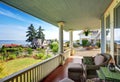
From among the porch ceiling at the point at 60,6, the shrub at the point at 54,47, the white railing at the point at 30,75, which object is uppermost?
the porch ceiling at the point at 60,6

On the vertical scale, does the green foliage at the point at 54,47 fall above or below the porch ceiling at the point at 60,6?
below

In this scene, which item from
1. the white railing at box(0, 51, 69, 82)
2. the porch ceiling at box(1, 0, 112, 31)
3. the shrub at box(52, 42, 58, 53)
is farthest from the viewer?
the shrub at box(52, 42, 58, 53)

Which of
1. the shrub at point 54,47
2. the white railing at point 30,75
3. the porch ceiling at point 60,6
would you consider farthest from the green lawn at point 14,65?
the shrub at point 54,47

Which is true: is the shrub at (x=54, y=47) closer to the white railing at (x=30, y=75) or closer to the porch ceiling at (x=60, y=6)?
the white railing at (x=30, y=75)

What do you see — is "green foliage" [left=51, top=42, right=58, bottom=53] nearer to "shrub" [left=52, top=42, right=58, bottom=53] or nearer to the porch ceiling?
"shrub" [left=52, top=42, right=58, bottom=53]

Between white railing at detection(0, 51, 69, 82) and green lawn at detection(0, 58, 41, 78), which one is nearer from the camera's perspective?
white railing at detection(0, 51, 69, 82)

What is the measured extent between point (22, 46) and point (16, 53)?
1.27 ft

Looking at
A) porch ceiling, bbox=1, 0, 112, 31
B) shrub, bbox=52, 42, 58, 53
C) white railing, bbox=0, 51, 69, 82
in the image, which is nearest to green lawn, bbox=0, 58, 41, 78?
white railing, bbox=0, 51, 69, 82

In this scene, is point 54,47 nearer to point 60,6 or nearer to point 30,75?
point 60,6

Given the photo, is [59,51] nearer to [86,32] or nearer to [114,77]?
[86,32]

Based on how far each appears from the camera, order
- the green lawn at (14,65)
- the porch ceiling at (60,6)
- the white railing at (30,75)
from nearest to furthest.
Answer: the white railing at (30,75) < the green lawn at (14,65) < the porch ceiling at (60,6)

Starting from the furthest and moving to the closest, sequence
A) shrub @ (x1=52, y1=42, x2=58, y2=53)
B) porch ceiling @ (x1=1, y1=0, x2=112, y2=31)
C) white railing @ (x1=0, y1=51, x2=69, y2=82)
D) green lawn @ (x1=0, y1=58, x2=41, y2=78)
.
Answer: shrub @ (x1=52, y1=42, x2=58, y2=53) < porch ceiling @ (x1=1, y1=0, x2=112, y2=31) < green lawn @ (x1=0, y1=58, x2=41, y2=78) < white railing @ (x1=0, y1=51, x2=69, y2=82)

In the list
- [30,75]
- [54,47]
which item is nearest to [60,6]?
[30,75]

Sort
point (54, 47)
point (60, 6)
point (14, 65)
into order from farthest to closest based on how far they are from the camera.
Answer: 1. point (54, 47)
2. point (60, 6)
3. point (14, 65)
